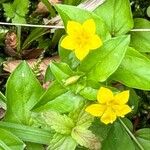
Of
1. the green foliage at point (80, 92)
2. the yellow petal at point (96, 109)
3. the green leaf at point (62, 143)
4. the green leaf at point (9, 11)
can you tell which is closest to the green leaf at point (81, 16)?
the green foliage at point (80, 92)

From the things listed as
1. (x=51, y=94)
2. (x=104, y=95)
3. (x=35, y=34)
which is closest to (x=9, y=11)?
(x=35, y=34)

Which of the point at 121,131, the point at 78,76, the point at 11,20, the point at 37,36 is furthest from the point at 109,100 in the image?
the point at 11,20

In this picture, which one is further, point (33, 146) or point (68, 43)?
point (33, 146)

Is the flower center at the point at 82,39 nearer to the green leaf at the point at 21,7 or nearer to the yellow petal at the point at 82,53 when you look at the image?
the yellow petal at the point at 82,53

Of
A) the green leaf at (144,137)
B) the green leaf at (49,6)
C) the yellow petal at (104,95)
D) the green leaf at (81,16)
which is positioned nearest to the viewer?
the yellow petal at (104,95)

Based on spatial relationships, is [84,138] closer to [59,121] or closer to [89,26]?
[59,121]
